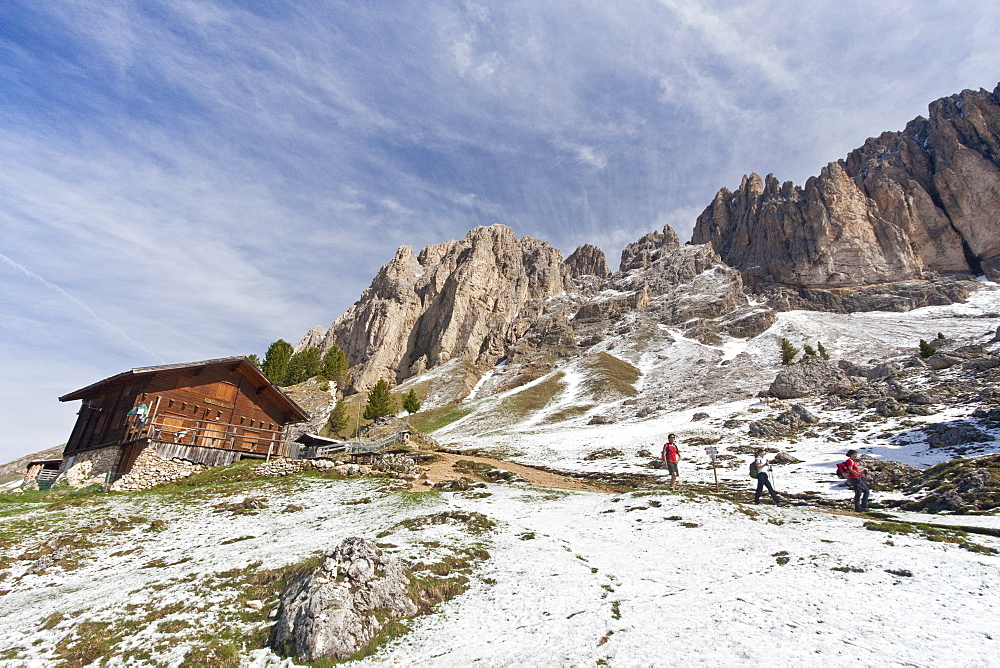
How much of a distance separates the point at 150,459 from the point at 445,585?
21648mm

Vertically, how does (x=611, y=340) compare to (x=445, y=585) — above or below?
above

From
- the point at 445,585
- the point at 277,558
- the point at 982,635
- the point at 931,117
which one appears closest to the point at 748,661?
the point at 982,635

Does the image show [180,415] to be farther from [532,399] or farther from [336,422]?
[532,399]

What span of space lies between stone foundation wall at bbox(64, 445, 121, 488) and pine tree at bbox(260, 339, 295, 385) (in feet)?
187

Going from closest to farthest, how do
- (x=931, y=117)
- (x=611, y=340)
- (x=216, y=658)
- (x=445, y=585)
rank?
(x=216, y=658)
(x=445, y=585)
(x=611, y=340)
(x=931, y=117)

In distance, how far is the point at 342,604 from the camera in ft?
25.7

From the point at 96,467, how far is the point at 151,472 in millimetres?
4528

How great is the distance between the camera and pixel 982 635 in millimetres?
6344

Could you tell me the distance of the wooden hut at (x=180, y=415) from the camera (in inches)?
959

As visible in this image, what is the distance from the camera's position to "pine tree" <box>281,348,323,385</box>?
283 ft

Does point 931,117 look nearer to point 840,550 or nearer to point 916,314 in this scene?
point 916,314

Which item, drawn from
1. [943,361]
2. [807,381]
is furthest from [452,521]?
[943,361]

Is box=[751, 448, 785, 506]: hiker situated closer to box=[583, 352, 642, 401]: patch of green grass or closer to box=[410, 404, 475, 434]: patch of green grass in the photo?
box=[410, 404, 475, 434]: patch of green grass

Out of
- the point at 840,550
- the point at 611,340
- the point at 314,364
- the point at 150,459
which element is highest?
the point at 611,340
